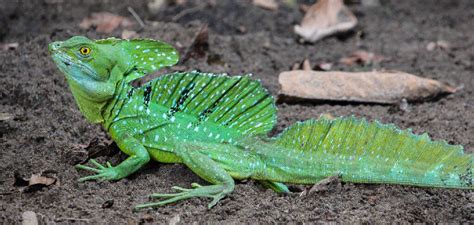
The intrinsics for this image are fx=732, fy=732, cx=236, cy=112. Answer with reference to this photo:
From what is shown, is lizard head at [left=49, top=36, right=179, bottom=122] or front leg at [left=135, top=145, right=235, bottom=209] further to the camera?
lizard head at [left=49, top=36, right=179, bottom=122]

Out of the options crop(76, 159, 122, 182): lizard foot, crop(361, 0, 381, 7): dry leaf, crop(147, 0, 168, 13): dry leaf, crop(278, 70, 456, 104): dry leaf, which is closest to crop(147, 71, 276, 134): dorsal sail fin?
crop(76, 159, 122, 182): lizard foot

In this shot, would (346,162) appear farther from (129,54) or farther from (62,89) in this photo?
(62,89)

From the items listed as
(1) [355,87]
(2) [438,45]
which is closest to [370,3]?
(2) [438,45]

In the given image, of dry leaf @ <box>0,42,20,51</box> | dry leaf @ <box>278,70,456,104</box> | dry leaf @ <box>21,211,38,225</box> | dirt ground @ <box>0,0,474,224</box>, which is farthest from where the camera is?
dry leaf @ <box>0,42,20,51</box>

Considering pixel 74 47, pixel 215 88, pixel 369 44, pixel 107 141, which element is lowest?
pixel 369 44

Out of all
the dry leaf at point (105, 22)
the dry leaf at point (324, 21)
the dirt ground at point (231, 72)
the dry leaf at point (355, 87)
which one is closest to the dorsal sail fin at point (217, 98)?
the dirt ground at point (231, 72)

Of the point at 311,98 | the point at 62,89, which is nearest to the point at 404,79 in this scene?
the point at 311,98

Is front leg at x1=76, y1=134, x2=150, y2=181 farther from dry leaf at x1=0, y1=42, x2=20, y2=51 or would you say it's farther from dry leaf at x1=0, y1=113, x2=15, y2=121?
dry leaf at x1=0, y1=42, x2=20, y2=51
